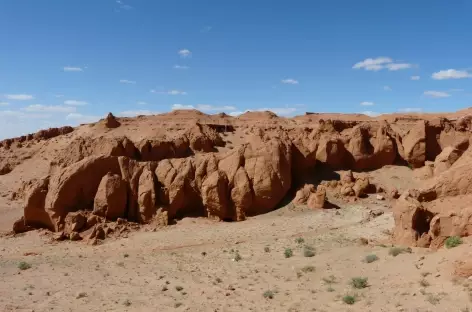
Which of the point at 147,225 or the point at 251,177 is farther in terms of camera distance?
the point at 251,177

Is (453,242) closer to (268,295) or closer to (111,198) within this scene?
(268,295)

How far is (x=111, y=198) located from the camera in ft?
75.2

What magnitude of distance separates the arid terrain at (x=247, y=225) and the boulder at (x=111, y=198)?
0.06 meters

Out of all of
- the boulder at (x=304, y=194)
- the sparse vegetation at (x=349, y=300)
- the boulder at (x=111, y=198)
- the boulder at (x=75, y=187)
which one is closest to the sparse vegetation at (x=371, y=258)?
the sparse vegetation at (x=349, y=300)

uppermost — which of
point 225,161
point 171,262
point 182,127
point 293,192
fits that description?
point 182,127

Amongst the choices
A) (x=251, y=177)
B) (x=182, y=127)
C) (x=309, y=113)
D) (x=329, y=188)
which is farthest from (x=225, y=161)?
(x=309, y=113)

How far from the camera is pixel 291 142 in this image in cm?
2791

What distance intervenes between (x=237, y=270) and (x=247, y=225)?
7270mm

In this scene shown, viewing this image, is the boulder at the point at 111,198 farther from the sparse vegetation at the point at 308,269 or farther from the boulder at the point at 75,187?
the sparse vegetation at the point at 308,269

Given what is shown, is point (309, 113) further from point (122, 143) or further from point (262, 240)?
point (262, 240)

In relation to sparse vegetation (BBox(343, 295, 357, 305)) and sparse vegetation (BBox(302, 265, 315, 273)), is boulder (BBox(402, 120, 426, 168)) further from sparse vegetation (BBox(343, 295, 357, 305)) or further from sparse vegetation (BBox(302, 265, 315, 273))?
sparse vegetation (BBox(343, 295, 357, 305))

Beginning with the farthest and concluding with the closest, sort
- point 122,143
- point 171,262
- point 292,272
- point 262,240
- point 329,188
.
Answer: point 122,143, point 329,188, point 262,240, point 171,262, point 292,272

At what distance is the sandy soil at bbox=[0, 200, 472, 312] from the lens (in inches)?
457

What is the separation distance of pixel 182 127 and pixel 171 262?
28402mm
